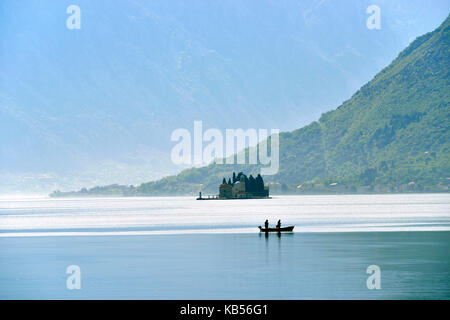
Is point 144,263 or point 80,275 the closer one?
point 80,275

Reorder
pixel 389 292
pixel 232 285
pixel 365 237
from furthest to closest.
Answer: pixel 365 237
pixel 232 285
pixel 389 292

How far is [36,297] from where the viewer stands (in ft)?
149

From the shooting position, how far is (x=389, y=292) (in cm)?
4438

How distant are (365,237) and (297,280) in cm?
3663

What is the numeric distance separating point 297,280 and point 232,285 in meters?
4.36
